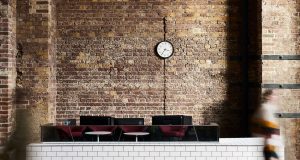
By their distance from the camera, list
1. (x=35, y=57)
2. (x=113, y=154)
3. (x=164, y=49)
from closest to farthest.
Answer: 1. (x=113, y=154)
2. (x=35, y=57)
3. (x=164, y=49)

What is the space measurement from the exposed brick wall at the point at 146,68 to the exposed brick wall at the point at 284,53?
0.72 m

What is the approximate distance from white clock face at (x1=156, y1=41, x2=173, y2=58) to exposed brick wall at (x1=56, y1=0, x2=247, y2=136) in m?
0.10

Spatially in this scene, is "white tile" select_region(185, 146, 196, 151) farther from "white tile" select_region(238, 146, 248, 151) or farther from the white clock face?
the white clock face

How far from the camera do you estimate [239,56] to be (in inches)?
284

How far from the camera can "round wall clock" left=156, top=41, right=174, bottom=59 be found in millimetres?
7168

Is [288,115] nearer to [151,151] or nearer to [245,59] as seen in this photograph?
[245,59]

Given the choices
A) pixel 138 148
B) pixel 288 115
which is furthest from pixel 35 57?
pixel 288 115

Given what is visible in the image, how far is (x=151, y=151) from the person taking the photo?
16.0 feet

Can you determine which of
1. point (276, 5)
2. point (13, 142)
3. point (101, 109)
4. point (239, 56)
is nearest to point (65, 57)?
point (101, 109)

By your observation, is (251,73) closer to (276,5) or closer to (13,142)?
(276,5)

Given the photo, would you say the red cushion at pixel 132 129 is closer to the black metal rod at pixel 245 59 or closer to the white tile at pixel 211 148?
the white tile at pixel 211 148

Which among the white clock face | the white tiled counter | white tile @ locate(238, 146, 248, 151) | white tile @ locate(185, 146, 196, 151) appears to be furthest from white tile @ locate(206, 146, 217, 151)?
the white clock face

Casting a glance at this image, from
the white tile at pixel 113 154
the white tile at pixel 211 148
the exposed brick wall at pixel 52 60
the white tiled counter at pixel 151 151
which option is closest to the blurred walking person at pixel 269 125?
the white tiled counter at pixel 151 151

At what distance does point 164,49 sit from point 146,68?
0.48 metres
